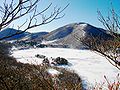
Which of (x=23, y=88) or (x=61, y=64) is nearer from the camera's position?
(x=23, y=88)

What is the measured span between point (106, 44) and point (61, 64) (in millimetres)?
38541

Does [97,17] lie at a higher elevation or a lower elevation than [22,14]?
lower

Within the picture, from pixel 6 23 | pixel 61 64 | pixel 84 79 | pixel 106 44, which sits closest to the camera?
pixel 6 23

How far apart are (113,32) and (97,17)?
116 centimetres

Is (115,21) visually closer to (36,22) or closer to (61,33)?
(36,22)

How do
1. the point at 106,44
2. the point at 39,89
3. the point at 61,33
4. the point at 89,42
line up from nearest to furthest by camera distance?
the point at 39,89 → the point at 106,44 → the point at 89,42 → the point at 61,33

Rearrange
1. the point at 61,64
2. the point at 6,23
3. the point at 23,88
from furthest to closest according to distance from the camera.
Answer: the point at 61,64
the point at 23,88
the point at 6,23

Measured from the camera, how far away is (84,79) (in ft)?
104

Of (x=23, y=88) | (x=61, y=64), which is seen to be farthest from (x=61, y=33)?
(x=23, y=88)

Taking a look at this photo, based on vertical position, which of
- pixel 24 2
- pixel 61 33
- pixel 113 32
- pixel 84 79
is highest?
pixel 24 2

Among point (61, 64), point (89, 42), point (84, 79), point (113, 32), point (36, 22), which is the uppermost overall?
point (36, 22)

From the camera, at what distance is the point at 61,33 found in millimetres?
152125

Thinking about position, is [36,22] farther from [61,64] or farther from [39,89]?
[61,64]

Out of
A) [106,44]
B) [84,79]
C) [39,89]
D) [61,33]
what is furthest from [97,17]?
[61,33]
